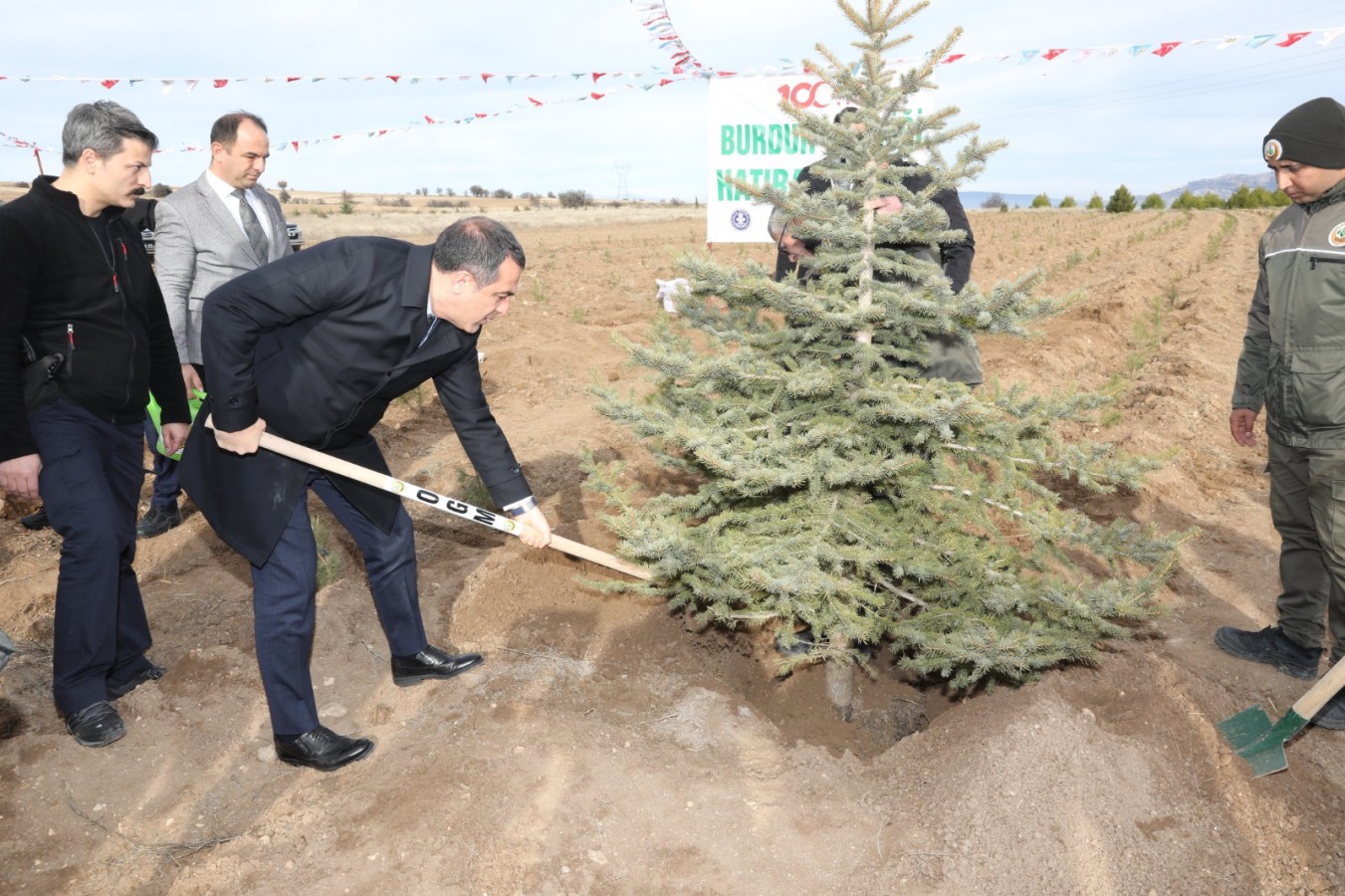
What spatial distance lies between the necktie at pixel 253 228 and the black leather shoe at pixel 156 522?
1924 millimetres

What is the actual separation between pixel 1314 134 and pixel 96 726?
4.68 meters

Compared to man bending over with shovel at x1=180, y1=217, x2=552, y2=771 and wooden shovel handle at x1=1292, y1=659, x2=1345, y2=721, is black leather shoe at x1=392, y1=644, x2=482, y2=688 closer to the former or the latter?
man bending over with shovel at x1=180, y1=217, x2=552, y2=771

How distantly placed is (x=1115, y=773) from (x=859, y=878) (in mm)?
946

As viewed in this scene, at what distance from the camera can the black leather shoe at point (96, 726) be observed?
3.02m

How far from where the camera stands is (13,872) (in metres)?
2.51

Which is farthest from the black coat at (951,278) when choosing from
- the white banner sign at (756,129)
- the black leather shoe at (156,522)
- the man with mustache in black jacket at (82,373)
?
the white banner sign at (756,129)

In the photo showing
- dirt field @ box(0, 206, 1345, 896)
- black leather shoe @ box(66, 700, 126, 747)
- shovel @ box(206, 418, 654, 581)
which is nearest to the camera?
dirt field @ box(0, 206, 1345, 896)

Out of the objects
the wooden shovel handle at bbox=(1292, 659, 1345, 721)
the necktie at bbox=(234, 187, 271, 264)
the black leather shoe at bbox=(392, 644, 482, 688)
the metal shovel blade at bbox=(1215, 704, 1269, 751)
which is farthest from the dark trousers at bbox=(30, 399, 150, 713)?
the wooden shovel handle at bbox=(1292, 659, 1345, 721)

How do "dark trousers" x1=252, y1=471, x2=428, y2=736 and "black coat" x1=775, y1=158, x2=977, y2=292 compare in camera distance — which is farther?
"black coat" x1=775, y1=158, x2=977, y2=292

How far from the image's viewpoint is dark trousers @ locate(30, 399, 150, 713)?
2.94m

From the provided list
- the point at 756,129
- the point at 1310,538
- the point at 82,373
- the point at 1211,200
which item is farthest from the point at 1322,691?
the point at 1211,200

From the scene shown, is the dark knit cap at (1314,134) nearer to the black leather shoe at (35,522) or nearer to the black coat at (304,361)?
the black coat at (304,361)

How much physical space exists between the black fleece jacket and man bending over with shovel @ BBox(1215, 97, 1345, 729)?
409 centimetres

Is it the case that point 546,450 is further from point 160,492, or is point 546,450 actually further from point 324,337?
point 324,337
